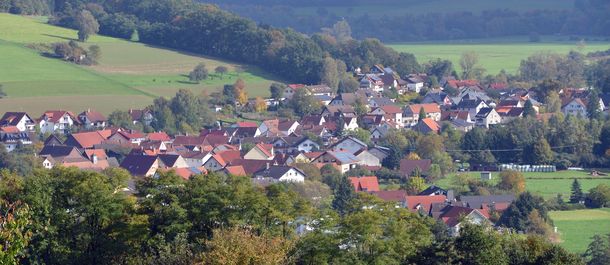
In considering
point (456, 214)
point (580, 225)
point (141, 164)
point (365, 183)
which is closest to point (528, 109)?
point (365, 183)

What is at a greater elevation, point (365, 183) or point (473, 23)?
point (365, 183)

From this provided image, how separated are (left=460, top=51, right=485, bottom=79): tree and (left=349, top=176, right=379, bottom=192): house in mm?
32821

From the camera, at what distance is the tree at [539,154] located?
151ft

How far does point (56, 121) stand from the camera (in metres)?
54.1

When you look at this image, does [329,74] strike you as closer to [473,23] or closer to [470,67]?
[470,67]

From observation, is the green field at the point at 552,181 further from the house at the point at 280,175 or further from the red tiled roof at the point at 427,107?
the red tiled roof at the point at 427,107

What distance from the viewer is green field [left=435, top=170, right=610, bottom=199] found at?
130 ft

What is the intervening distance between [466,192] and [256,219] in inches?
671

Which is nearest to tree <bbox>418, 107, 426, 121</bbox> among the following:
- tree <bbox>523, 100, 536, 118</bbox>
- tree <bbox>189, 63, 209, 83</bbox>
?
tree <bbox>523, 100, 536, 118</bbox>

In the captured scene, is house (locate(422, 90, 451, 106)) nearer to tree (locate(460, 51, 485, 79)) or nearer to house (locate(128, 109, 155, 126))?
tree (locate(460, 51, 485, 79))

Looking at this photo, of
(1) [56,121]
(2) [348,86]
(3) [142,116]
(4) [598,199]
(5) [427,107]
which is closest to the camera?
(4) [598,199]

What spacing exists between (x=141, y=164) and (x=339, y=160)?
6.16 m

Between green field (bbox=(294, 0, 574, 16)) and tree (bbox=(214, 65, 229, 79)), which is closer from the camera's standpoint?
tree (bbox=(214, 65, 229, 79))

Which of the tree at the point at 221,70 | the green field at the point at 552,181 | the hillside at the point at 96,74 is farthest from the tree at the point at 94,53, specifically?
the green field at the point at 552,181
